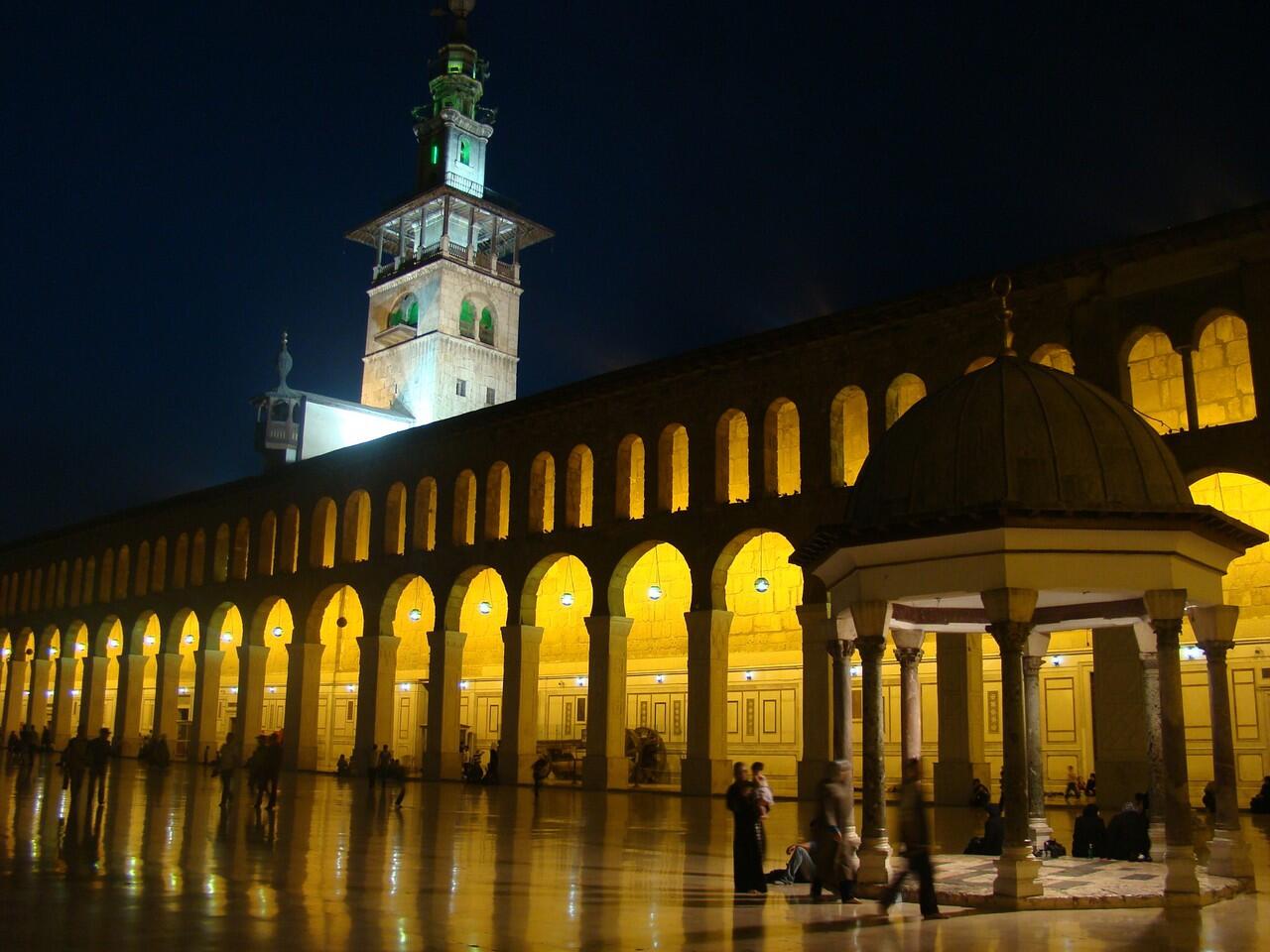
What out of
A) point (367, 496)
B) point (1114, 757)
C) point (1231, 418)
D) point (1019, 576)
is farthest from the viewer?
point (367, 496)

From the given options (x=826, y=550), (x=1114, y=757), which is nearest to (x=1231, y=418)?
(x=1114, y=757)

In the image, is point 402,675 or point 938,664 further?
point 402,675

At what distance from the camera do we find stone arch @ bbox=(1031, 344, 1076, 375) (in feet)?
76.3

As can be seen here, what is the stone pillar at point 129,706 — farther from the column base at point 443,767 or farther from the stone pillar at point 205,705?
the column base at point 443,767

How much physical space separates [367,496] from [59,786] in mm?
14367

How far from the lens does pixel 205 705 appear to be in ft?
139

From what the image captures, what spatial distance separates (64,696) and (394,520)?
2303cm

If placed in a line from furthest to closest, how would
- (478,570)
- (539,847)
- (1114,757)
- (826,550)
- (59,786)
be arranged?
(478,570)
(59,786)
(1114,757)
(539,847)
(826,550)

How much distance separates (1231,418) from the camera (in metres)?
23.6

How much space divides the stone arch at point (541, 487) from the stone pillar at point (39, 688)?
31.6 m

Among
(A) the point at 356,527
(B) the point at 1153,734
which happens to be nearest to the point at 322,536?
(A) the point at 356,527

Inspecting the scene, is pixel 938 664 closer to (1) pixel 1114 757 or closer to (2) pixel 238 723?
(1) pixel 1114 757

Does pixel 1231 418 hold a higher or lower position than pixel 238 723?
higher

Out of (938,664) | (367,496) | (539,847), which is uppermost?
(367,496)
